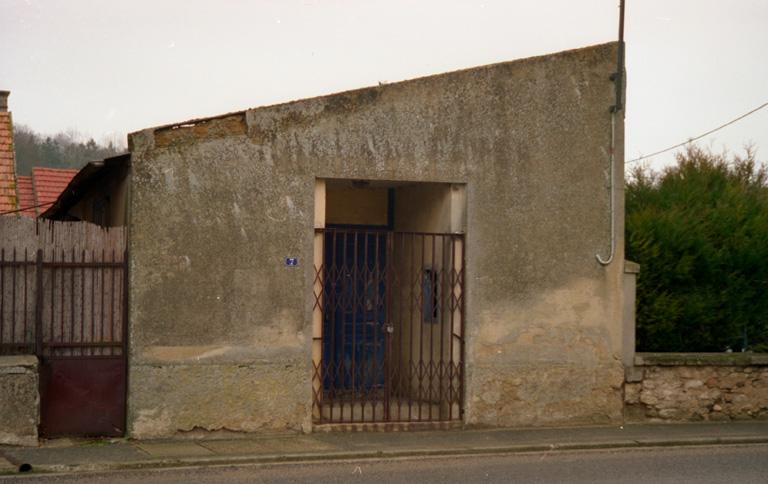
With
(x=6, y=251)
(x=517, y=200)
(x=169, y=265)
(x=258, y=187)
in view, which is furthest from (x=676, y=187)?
(x=6, y=251)

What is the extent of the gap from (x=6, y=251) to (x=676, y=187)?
10530 mm

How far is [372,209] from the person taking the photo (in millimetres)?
16172

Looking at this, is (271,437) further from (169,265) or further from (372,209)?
(372,209)

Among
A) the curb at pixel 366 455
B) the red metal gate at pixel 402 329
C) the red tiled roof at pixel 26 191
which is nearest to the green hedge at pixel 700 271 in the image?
the curb at pixel 366 455

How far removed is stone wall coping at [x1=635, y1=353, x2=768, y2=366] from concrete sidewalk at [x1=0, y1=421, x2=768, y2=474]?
0.89 meters

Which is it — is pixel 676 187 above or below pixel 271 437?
above

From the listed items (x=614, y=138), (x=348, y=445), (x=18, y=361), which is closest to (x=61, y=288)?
(x=18, y=361)

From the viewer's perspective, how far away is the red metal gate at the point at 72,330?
477 inches

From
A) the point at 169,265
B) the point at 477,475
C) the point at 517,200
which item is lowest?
the point at 477,475

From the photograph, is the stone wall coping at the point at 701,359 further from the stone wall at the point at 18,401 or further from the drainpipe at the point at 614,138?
the stone wall at the point at 18,401

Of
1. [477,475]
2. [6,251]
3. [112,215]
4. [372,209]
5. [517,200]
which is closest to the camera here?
[477,475]

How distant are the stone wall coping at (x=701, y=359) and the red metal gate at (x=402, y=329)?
9.40ft

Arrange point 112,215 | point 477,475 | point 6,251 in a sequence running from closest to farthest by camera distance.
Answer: point 477,475, point 6,251, point 112,215

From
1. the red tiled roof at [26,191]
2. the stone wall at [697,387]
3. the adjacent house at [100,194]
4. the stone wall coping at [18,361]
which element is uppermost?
the red tiled roof at [26,191]
